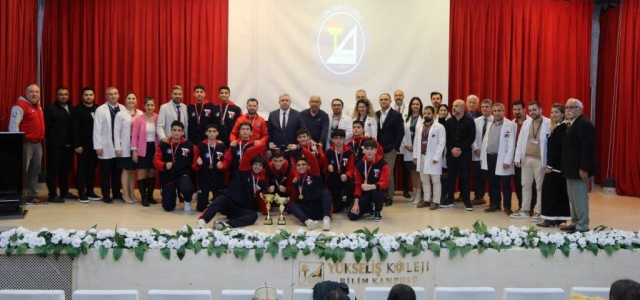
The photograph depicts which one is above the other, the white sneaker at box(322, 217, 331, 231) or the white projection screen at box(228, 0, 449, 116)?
the white projection screen at box(228, 0, 449, 116)

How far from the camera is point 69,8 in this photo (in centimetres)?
938

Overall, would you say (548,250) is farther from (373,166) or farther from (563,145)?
(373,166)

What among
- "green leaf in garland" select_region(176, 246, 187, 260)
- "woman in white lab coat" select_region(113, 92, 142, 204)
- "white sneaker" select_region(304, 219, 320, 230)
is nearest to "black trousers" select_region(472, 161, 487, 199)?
"white sneaker" select_region(304, 219, 320, 230)

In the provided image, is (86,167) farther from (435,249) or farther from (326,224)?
(435,249)

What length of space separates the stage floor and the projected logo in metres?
2.35

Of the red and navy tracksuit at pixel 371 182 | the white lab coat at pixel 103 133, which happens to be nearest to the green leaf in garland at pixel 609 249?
the red and navy tracksuit at pixel 371 182

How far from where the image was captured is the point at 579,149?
250 inches

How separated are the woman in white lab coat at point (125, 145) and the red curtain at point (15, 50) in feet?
4.67

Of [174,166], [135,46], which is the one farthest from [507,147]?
[135,46]

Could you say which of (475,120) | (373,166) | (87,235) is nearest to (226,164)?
(373,166)

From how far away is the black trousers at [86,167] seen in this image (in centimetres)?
819

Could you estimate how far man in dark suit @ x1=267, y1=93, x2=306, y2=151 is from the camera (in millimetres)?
8078

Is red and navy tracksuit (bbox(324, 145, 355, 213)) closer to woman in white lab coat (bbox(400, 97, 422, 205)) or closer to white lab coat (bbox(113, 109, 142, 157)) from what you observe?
woman in white lab coat (bbox(400, 97, 422, 205))

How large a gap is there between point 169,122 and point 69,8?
2690 mm
